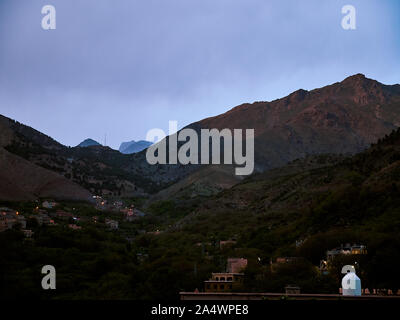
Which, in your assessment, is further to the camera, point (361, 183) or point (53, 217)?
point (53, 217)

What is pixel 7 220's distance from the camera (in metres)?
145

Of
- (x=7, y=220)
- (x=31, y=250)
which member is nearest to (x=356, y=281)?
(x=31, y=250)

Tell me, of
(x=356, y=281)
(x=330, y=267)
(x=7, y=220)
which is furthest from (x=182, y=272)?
(x=7, y=220)

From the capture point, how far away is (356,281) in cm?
5550

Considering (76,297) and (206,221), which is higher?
(206,221)

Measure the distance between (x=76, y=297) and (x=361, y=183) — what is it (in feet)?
172

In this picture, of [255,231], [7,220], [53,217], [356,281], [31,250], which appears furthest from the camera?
[53,217]

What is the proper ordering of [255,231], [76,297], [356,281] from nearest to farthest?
1. [356,281]
2. [76,297]
3. [255,231]
